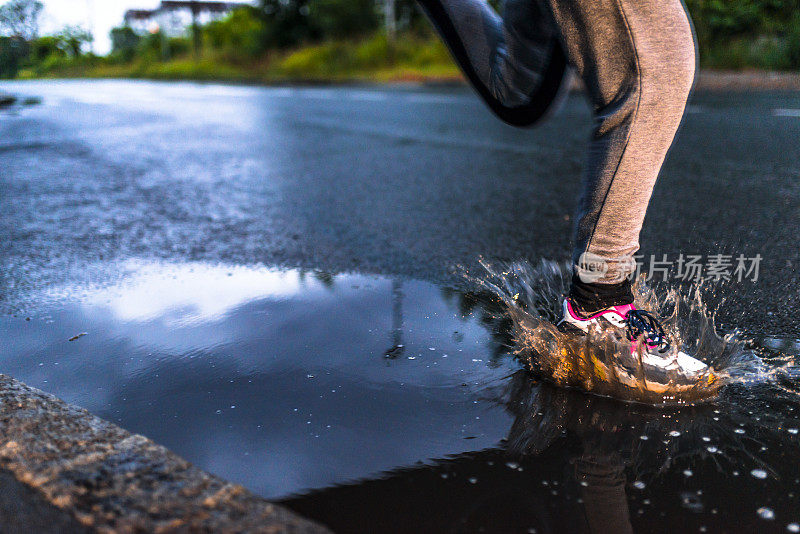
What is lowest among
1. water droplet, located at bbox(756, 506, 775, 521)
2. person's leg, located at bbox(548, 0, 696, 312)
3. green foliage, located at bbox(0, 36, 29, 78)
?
water droplet, located at bbox(756, 506, 775, 521)

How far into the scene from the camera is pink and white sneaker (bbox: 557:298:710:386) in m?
1.91

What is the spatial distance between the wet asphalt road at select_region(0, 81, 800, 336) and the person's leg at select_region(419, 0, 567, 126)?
35.0 inches

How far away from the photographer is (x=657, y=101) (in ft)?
6.10

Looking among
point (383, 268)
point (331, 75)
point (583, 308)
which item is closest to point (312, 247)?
point (383, 268)

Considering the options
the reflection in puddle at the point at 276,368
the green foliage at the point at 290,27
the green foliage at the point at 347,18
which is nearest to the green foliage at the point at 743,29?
the reflection in puddle at the point at 276,368

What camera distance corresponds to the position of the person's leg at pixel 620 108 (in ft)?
5.97

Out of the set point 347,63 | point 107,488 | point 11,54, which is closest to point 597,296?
point 107,488

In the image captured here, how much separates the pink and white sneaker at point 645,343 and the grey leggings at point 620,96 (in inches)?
4.3

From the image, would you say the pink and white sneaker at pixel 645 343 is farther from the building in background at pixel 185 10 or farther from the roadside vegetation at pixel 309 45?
the building in background at pixel 185 10

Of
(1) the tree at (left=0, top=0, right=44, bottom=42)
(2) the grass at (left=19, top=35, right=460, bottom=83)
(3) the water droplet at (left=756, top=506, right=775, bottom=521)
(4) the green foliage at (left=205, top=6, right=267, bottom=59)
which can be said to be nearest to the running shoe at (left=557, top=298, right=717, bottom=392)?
(3) the water droplet at (left=756, top=506, right=775, bottom=521)

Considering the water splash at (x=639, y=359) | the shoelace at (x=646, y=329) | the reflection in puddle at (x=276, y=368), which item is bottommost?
the reflection in puddle at (x=276, y=368)

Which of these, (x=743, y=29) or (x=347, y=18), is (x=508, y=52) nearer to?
(x=743, y=29)

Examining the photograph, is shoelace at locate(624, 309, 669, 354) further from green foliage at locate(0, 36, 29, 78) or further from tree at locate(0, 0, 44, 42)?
green foliage at locate(0, 36, 29, 78)

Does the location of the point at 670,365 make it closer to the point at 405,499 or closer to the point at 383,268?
the point at 405,499
